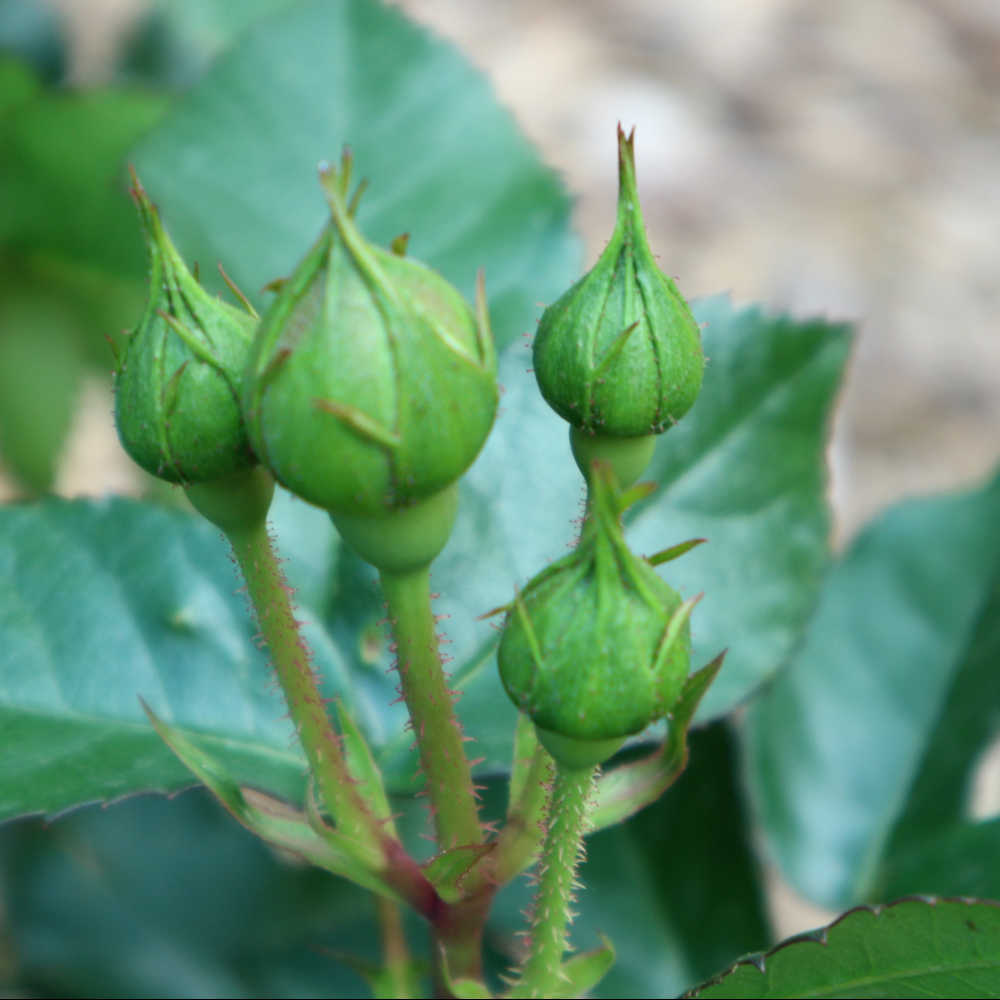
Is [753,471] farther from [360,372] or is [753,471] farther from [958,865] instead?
[360,372]

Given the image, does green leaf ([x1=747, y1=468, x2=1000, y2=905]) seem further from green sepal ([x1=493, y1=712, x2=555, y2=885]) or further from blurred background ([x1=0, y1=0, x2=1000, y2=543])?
blurred background ([x1=0, y1=0, x2=1000, y2=543])

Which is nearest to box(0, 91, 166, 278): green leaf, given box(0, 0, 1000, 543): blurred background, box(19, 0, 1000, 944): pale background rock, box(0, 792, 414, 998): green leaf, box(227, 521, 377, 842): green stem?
box(0, 792, 414, 998): green leaf

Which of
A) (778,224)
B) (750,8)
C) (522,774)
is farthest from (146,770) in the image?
(750,8)

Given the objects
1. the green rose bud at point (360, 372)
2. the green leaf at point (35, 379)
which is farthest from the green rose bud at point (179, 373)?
the green leaf at point (35, 379)

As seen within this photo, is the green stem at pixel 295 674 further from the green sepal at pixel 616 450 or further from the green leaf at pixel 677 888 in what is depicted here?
the green leaf at pixel 677 888

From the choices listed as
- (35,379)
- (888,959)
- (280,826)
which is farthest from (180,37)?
(888,959)
